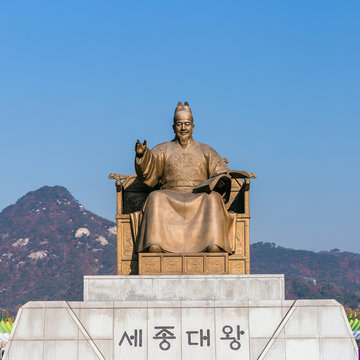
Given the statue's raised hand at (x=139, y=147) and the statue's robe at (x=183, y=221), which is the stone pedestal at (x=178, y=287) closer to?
the statue's robe at (x=183, y=221)

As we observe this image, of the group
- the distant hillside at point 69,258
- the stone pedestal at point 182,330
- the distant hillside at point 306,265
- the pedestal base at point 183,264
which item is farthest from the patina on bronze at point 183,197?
the distant hillside at point 306,265

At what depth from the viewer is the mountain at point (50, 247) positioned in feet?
263

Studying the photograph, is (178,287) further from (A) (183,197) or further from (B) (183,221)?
(A) (183,197)

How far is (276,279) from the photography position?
Result: 12.2m

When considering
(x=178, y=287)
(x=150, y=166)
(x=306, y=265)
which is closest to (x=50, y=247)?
(x=306, y=265)

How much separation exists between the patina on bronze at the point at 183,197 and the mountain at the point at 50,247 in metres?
58.6

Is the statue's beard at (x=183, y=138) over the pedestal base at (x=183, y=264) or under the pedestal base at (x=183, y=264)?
over

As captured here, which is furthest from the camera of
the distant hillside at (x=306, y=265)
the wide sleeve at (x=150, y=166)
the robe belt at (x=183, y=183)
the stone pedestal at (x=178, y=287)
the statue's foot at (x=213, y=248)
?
the distant hillside at (x=306, y=265)

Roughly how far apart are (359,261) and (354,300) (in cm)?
4054

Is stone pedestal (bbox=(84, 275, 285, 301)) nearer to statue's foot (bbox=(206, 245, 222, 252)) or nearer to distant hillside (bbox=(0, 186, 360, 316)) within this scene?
statue's foot (bbox=(206, 245, 222, 252))

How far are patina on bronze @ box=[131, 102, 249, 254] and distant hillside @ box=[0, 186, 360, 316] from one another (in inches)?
2335

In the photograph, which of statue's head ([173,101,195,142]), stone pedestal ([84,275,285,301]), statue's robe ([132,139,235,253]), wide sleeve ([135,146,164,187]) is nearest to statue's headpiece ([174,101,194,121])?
statue's head ([173,101,195,142])

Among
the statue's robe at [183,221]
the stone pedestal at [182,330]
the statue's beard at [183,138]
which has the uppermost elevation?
the statue's beard at [183,138]

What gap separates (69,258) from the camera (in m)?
90.4
